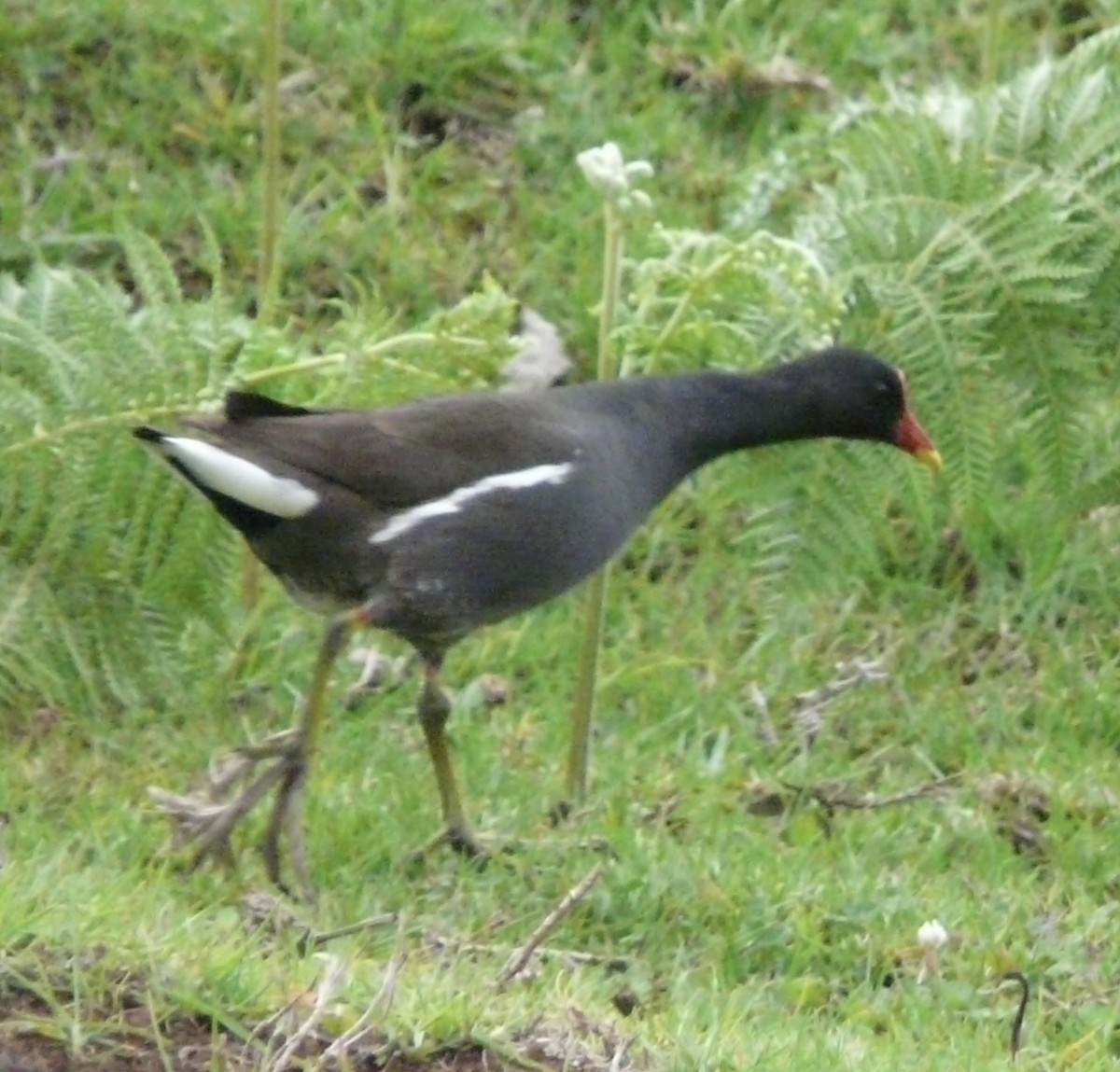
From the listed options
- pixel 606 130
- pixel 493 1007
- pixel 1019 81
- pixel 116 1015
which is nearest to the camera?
pixel 116 1015

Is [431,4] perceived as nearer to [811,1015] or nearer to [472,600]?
[472,600]

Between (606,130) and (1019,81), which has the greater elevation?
(1019,81)

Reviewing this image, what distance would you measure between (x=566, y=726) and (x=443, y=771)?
2.38ft

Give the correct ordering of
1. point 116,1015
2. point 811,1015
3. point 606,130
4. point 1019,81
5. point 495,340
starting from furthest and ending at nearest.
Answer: point 606,130, point 1019,81, point 495,340, point 811,1015, point 116,1015

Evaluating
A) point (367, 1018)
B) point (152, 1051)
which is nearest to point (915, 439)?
point (367, 1018)

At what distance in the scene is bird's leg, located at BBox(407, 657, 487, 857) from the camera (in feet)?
13.1

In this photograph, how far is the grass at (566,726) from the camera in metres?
3.07

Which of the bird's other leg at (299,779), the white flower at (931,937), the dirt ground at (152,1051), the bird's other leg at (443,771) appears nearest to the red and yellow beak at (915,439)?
the white flower at (931,937)

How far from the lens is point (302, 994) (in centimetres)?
271

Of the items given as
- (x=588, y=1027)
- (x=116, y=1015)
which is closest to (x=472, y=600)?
(x=588, y=1027)

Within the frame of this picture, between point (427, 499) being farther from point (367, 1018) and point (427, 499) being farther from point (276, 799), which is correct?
point (367, 1018)

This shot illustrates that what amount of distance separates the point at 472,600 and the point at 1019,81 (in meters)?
1.27

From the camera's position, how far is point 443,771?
4.01 m

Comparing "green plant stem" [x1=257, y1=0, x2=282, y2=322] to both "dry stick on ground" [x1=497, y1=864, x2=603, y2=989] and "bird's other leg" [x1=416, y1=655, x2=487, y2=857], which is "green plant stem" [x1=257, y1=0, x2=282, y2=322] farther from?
"dry stick on ground" [x1=497, y1=864, x2=603, y2=989]
